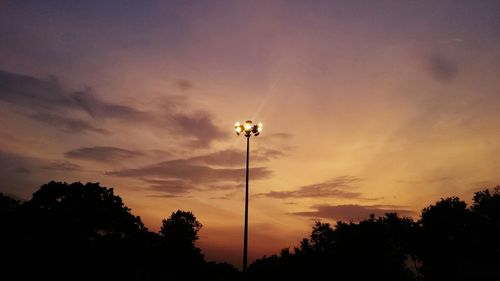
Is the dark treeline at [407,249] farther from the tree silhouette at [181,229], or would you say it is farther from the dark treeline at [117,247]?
the tree silhouette at [181,229]

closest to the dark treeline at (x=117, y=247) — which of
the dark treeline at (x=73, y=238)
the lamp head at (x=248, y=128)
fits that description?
the dark treeline at (x=73, y=238)

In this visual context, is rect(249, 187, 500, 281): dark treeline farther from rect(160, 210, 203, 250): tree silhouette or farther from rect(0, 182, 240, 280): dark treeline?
rect(160, 210, 203, 250): tree silhouette

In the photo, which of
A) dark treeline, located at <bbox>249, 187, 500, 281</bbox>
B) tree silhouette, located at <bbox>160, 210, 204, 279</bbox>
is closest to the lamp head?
dark treeline, located at <bbox>249, 187, 500, 281</bbox>

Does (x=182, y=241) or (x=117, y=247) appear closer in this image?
(x=117, y=247)

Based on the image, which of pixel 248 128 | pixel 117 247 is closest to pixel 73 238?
pixel 117 247

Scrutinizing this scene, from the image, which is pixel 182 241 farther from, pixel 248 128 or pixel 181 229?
pixel 248 128

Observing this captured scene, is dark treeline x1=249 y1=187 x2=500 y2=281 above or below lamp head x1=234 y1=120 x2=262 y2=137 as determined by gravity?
below

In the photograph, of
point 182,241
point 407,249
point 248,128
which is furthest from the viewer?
point 182,241

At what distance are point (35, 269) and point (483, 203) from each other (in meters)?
63.7

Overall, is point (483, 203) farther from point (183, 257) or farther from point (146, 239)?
point (183, 257)

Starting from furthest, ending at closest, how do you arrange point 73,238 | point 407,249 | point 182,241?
point 182,241 < point 407,249 < point 73,238

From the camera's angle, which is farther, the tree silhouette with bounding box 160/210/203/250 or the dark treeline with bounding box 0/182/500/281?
the tree silhouette with bounding box 160/210/203/250

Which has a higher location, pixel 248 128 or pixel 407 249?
pixel 248 128

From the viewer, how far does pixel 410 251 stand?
65.4 meters
